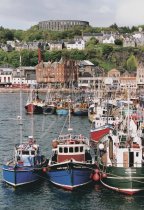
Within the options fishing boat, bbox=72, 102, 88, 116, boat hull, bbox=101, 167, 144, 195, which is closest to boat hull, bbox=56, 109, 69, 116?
fishing boat, bbox=72, 102, 88, 116

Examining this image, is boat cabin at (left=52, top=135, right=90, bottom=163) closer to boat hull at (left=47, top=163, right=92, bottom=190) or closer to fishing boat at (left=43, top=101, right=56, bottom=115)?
boat hull at (left=47, top=163, right=92, bottom=190)

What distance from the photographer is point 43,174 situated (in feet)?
131

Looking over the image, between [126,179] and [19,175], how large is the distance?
789 centimetres

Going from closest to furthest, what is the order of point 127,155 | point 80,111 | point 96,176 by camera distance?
point 127,155
point 96,176
point 80,111

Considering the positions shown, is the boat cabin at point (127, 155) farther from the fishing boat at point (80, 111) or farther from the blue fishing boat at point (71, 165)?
the fishing boat at point (80, 111)

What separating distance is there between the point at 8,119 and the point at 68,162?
2240 inches

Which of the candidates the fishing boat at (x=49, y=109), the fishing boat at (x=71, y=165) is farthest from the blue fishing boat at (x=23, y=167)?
the fishing boat at (x=49, y=109)

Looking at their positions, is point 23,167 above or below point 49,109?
below

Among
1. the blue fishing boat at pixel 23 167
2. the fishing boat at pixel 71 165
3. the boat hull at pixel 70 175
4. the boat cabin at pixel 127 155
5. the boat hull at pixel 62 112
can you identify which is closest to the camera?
the boat cabin at pixel 127 155

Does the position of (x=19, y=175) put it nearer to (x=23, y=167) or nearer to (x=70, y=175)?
(x=23, y=167)

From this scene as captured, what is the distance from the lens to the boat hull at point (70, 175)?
37188 millimetres

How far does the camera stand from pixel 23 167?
38.7 m

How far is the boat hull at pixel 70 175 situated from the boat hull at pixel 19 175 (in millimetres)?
1415


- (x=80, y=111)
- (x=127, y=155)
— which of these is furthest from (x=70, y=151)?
(x=80, y=111)
